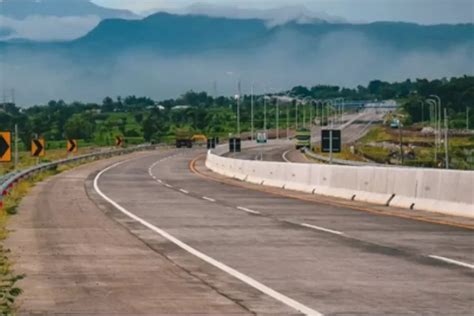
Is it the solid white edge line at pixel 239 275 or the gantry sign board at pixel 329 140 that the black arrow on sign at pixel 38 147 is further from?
the solid white edge line at pixel 239 275

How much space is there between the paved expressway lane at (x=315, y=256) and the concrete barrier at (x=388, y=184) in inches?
65.1

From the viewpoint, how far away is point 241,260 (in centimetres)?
1658

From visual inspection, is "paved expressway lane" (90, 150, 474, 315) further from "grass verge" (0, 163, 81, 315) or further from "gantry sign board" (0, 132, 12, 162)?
"gantry sign board" (0, 132, 12, 162)

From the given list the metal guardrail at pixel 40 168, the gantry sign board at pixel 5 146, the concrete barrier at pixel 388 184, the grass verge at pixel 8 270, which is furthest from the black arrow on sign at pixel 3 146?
the concrete barrier at pixel 388 184

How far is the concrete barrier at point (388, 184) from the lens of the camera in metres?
26.4

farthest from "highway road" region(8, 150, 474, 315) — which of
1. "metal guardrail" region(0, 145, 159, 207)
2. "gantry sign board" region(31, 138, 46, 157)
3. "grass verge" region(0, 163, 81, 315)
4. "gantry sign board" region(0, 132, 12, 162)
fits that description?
"gantry sign board" region(31, 138, 46, 157)

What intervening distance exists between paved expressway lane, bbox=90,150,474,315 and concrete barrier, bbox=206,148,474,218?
5.42ft

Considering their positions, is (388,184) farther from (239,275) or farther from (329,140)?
(239,275)

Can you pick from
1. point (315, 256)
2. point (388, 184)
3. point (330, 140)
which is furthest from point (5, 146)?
point (330, 140)

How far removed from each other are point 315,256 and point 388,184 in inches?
578

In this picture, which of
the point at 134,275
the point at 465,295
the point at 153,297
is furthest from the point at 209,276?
the point at 465,295

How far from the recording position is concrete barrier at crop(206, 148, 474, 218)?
26391 millimetres

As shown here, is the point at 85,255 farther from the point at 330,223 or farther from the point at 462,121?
the point at 462,121

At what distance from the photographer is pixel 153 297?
1271 cm
